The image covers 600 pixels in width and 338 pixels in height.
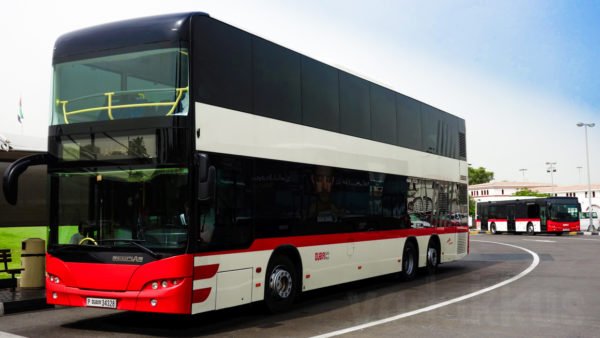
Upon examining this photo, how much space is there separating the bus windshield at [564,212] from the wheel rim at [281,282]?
4241 centimetres

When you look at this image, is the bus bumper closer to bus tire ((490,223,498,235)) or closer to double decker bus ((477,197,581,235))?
double decker bus ((477,197,581,235))

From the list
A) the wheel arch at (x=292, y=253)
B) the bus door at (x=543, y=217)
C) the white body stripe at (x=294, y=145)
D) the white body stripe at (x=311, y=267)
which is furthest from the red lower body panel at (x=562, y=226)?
the wheel arch at (x=292, y=253)

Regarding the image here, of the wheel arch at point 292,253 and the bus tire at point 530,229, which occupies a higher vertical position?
the wheel arch at point 292,253

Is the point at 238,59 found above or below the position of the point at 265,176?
above

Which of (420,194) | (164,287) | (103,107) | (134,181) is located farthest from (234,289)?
(420,194)

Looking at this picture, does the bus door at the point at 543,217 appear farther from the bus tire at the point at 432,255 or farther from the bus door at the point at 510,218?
the bus tire at the point at 432,255

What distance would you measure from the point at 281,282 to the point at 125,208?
3009 millimetres

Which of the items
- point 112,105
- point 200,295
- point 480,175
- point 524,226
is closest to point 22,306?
point 200,295

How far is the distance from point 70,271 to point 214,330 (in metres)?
2.11

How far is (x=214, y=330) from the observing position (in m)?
8.91

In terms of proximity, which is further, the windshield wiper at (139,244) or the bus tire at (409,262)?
the bus tire at (409,262)

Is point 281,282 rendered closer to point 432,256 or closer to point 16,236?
point 432,256

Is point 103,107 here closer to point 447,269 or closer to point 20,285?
point 20,285

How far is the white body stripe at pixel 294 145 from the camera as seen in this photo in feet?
28.8
